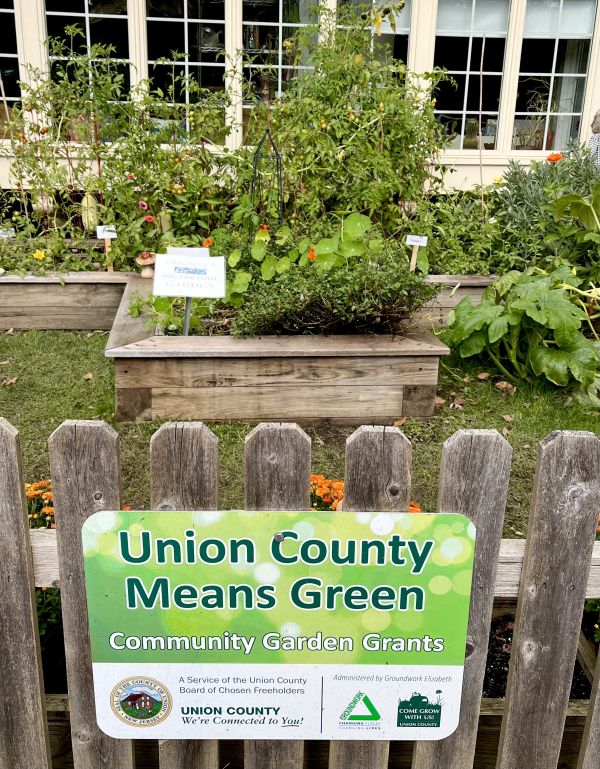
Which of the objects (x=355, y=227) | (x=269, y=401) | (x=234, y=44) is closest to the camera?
(x=269, y=401)

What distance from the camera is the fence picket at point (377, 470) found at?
1481 mm

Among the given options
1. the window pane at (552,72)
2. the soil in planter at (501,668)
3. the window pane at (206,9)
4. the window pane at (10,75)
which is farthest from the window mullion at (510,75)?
the soil in planter at (501,668)

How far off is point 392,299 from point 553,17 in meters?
5.49

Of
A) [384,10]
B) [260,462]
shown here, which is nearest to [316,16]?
[384,10]

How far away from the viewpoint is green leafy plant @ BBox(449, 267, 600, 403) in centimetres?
427

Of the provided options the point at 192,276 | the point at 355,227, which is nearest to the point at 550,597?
the point at 192,276

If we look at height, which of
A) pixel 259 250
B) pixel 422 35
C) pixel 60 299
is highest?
pixel 422 35

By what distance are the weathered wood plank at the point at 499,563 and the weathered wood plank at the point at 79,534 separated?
50mm

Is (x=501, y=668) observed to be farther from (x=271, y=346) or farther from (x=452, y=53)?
(x=452, y=53)

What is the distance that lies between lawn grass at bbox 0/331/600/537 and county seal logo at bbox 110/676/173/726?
161cm

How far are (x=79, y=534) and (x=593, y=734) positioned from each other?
123 cm

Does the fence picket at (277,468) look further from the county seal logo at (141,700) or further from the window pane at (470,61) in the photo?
the window pane at (470,61)

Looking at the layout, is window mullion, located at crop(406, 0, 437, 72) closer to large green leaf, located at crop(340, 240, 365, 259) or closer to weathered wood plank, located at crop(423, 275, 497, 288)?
weathered wood plank, located at crop(423, 275, 497, 288)

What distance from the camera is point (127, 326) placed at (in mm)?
4430
